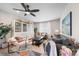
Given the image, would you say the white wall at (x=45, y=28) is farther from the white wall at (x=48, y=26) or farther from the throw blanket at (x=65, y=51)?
the throw blanket at (x=65, y=51)

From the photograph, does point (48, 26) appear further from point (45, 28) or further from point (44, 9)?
point (44, 9)

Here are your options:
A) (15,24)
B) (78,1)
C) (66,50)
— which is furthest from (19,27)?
(78,1)

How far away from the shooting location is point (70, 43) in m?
1.98

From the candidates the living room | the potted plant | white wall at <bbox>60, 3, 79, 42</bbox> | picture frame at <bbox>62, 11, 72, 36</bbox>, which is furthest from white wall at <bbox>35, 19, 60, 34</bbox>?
the potted plant

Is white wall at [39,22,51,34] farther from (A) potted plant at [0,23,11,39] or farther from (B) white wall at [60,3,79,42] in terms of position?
(A) potted plant at [0,23,11,39]

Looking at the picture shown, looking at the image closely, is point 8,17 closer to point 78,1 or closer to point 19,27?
point 19,27

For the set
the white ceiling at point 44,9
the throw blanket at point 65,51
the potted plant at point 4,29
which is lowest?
the throw blanket at point 65,51

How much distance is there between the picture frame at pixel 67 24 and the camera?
1.97 meters

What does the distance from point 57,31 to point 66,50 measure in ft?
1.04

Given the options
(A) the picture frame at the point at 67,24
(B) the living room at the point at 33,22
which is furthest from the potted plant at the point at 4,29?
(A) the picture frame at the point at 67,24

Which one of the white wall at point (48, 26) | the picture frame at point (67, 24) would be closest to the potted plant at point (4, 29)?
the white wall at point (48, 26)

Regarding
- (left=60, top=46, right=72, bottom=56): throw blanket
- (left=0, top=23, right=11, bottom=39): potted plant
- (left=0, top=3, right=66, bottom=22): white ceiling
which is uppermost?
(left=0, top=3, right=66, bottom=22): white ceiling

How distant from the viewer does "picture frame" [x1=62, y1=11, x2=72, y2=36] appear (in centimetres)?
197

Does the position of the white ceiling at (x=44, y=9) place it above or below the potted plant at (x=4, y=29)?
above
